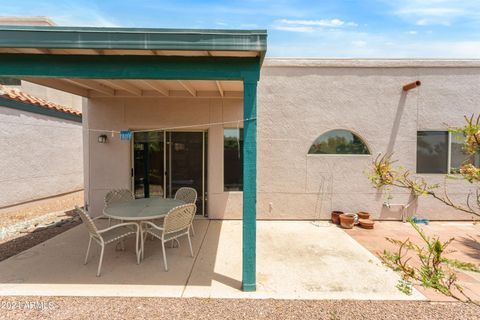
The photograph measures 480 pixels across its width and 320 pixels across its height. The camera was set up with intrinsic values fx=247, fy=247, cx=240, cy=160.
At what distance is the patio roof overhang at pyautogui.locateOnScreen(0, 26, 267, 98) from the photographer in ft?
9.67

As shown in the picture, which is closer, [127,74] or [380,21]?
[127,74]

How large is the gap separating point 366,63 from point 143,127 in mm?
5960

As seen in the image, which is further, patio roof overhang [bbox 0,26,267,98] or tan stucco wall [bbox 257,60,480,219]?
tan stucco wall [bbox 257,60,480,219]

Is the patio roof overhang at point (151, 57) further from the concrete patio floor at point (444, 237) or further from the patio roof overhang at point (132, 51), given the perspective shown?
the concrete patio floor at point (444, 237)

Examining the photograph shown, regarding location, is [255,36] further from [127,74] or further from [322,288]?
[322,288]

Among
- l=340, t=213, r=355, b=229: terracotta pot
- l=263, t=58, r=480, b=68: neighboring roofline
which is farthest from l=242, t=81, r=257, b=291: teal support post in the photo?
l=340, t=213, r=355, b=229: terracotta pot

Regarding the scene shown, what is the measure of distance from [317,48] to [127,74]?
565 cm

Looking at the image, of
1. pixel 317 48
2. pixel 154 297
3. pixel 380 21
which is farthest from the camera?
pixel 317 48

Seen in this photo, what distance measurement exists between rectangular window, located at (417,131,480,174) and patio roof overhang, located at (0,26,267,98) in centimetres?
564

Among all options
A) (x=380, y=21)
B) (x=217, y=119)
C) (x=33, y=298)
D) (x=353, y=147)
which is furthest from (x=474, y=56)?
(x=33, y=298)

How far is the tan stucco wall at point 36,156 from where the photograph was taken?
6738 millimetres

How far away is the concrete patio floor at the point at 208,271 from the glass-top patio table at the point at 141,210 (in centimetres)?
77

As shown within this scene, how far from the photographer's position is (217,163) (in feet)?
21.0

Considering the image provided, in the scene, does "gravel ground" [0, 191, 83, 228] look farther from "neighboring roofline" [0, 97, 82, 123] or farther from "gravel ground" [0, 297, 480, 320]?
"gravel ground" [0, 297, 480, 320]
